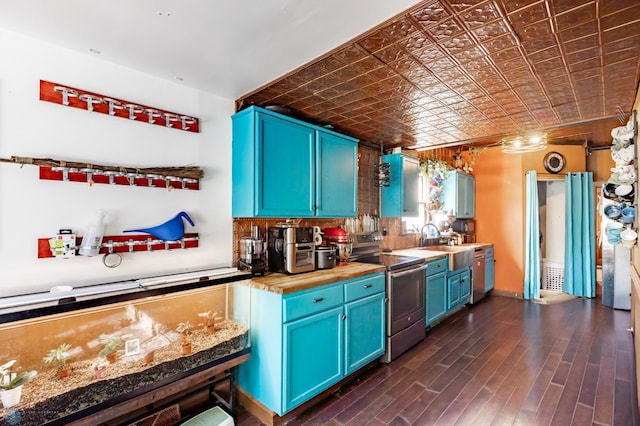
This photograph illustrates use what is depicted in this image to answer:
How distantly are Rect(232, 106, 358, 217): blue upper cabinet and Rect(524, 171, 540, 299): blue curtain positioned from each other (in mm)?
4113

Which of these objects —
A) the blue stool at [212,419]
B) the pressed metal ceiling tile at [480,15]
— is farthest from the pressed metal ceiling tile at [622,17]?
the blue stool at [212,419]

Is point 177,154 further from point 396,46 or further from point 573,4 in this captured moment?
point 573,4

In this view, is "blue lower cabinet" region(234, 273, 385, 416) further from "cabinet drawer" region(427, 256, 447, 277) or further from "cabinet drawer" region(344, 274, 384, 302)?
"cabinet drawer" region(427, 256, 447, 277)

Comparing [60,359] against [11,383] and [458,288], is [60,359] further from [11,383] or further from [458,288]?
[458,288]

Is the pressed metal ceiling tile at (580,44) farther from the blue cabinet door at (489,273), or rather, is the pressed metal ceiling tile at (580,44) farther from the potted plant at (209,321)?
the blue cabinet door at (489,273)

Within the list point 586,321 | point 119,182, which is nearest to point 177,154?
point 119,182

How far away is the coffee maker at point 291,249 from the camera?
8.18ft

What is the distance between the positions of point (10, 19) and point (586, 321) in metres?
6.35

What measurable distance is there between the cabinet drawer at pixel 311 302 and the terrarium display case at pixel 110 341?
414 millimetres

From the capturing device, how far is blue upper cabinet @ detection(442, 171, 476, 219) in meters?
5.14

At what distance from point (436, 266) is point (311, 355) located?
7.45 feet

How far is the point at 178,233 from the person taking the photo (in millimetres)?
2197

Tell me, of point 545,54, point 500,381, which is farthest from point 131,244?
point 500,381

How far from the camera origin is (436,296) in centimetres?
385
